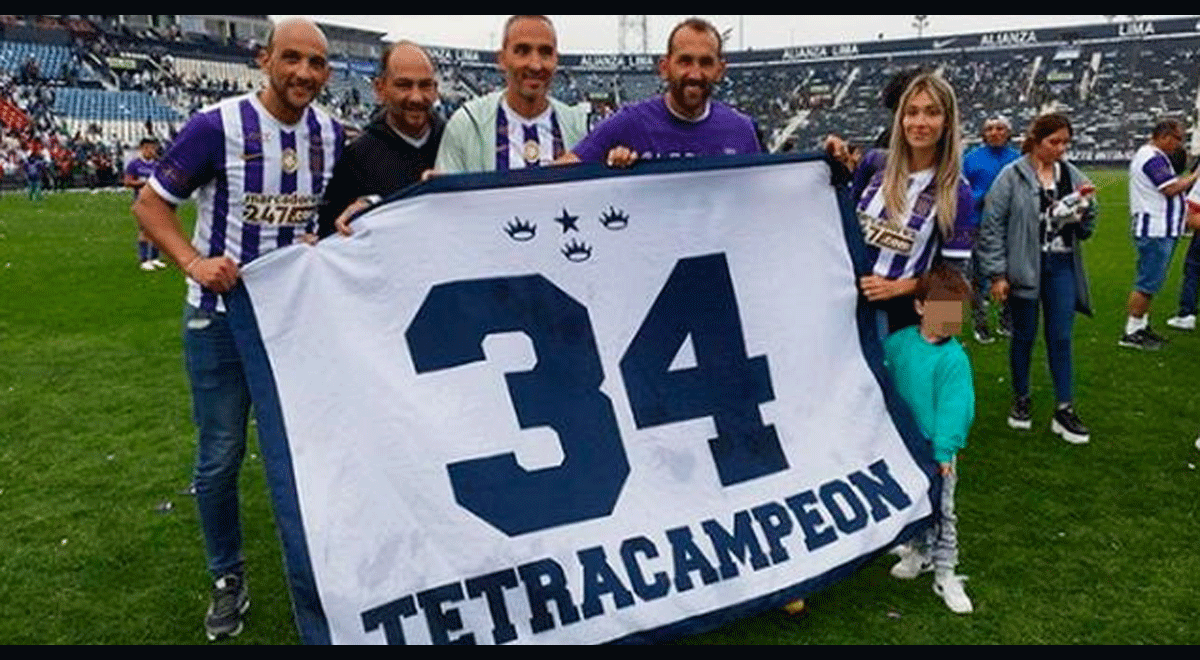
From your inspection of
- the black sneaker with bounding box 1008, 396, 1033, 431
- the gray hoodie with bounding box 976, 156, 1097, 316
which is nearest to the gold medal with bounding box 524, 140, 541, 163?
the gray hoodie with bounding box 976, 156, 1097, 316

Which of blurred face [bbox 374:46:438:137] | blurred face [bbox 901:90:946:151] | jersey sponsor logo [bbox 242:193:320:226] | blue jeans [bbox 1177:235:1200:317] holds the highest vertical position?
blurred face [bbox 374:46:438:137]

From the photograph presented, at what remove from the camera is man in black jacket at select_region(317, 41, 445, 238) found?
3355 mm

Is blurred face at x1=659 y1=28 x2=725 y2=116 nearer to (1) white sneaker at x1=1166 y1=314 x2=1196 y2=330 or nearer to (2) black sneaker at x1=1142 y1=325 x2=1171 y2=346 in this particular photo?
(2) black sneaker at x1=1142 y1=325 x2=1171 y2=346

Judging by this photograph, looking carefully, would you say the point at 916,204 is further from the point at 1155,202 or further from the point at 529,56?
the point at 1155,202

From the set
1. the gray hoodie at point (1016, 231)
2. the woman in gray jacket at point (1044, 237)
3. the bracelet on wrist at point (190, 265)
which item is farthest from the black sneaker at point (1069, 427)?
the bracelet on wrist at point (190, 265)

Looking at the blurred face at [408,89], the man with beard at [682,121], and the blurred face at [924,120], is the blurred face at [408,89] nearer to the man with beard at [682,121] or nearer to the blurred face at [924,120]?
the man with beard at [682,121]

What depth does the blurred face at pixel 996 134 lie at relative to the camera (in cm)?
736

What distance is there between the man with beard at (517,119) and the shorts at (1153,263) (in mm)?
5982

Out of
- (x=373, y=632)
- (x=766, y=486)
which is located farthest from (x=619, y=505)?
(x=373, y=632)

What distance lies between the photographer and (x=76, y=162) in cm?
3138

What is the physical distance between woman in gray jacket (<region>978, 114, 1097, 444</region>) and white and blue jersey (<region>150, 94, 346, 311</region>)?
3352 millimetres

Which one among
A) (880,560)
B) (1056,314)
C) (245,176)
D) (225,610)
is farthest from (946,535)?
(245,176)

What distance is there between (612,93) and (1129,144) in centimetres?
3298

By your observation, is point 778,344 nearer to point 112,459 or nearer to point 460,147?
point 460,147
